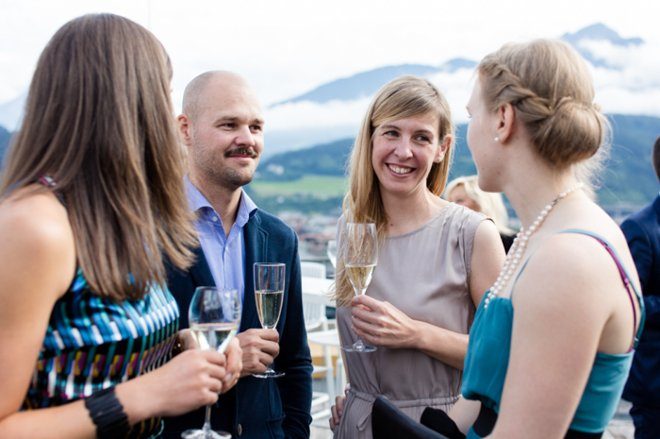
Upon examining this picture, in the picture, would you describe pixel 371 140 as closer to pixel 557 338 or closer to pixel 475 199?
pixel 557 338

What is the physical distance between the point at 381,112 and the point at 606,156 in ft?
2.86

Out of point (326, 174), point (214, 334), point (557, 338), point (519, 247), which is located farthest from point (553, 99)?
point (326, 174)

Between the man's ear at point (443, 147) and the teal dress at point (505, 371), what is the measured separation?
103 centimetres

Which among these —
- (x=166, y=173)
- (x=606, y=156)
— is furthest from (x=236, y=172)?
(x=606, y=156)

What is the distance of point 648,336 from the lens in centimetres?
314

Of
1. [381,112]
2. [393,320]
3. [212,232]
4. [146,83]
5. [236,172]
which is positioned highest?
[146,83]

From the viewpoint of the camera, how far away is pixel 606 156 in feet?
5.59

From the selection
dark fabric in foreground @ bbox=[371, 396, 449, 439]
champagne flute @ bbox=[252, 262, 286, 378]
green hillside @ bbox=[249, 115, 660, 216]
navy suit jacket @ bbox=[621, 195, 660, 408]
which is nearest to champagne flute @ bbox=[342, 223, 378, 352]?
champagne flute @ bbox=[252, 262, 286, 378]

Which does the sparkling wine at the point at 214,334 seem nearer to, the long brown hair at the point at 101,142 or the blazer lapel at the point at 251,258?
the long brown hair at the point at 101,142

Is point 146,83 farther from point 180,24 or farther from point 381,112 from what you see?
point 180,24

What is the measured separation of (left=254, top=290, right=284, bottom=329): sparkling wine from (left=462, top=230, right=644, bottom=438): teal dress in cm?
68

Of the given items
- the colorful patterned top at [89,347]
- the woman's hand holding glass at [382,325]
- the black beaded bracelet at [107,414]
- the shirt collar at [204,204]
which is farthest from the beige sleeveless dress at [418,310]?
the black beaded bracelet at [107,414]

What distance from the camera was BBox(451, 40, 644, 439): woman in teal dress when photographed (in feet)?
4.11

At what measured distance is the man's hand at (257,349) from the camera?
1929 millimetres
